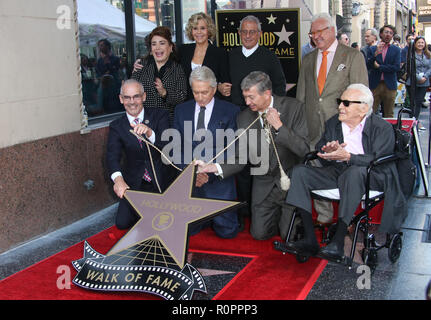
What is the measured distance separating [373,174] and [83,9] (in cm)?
380

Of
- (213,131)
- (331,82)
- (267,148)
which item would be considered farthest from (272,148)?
(331,82)

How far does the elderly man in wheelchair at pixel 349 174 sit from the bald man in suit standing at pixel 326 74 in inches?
28.8

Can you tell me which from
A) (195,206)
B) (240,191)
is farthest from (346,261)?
(240,191)

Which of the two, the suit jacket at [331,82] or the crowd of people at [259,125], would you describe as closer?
the crowd of people at [259,125]

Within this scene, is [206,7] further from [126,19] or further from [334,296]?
[334,296]

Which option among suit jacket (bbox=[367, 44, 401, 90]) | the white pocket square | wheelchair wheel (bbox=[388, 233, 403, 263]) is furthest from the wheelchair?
suit jacket (bbox=[367, 44, 401, 90])

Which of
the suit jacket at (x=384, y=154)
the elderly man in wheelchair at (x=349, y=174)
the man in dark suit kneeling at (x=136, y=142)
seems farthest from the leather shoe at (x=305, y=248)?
the man in dark suit kneeling at (x=136, y=142)

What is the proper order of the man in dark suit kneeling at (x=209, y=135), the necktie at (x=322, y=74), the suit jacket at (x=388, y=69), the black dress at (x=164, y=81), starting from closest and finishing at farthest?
the man in dark suit kneeling at (x=209, y=135) → the necktie at (x=322, y=74) → the black dress at (x=164, y=81) → the suit jacket at (x=388, y=69)

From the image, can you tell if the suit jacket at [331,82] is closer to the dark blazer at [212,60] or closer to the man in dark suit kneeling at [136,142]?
the dark blazer at [212,60]

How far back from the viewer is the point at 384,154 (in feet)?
13.6

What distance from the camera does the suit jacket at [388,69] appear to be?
8844 mm

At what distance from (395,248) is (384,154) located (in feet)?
2.44

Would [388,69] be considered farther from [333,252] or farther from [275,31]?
[333,252]

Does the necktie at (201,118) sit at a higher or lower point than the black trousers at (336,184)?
higher
